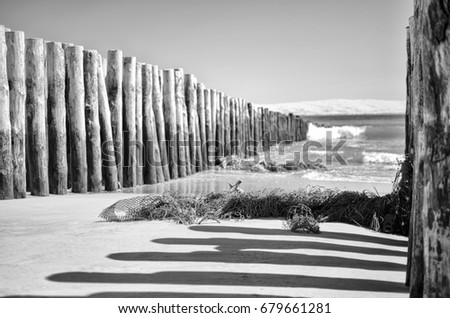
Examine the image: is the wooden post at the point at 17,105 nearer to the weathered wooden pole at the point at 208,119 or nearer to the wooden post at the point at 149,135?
the wooden post at the point at 149,135

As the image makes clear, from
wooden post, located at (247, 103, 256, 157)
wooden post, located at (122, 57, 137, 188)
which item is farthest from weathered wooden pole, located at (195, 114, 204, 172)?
wooden post, located at (247, 103, 256, 157)

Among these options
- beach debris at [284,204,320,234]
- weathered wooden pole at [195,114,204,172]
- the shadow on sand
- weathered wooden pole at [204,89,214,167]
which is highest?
weathered wooden pole at [204,89,214,167]

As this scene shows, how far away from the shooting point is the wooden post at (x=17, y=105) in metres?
7.01

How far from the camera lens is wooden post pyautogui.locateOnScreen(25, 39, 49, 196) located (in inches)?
287

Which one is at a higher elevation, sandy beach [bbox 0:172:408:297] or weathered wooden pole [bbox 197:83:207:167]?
weathered wooden pole [bbox 197:83:207:167]

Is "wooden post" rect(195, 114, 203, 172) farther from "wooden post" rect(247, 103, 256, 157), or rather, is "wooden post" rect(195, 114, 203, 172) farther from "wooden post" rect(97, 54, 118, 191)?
"wooden post" rect(247, 103, 256, 157)

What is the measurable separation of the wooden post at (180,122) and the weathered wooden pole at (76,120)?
3.06 metres

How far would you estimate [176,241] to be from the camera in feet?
14.0

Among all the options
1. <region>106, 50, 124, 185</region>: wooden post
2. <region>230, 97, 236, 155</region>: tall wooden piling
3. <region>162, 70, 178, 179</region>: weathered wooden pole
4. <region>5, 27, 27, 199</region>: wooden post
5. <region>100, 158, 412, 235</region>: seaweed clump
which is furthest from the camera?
<region>230, 97, 236, 155</region>: tall wooden piling

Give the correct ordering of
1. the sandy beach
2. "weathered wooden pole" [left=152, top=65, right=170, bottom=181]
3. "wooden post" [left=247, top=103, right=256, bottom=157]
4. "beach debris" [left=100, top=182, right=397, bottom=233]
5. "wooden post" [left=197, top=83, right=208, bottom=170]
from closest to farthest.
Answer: the sandy beach
"beach debris" [left=100, top=182, right=397, bottom=233]
"weathered wooden pole" [left=152, top=65, right=170, bottom=181]
"wooden post" [left=197, top=83, right=208, bottom=170]
"wooden post" [left=247, top=103, right=256, bottom=157]

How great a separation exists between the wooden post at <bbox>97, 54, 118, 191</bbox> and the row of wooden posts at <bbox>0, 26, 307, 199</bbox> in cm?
2
